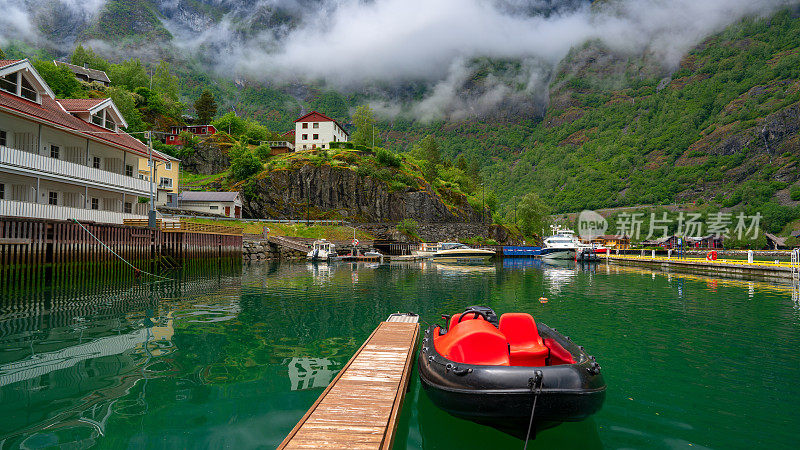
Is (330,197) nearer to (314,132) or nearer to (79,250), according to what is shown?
(314,132)

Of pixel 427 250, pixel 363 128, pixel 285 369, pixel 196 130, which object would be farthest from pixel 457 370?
pixel 196 130

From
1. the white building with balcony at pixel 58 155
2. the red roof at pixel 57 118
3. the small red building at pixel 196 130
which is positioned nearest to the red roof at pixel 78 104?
the white building with balcony at pixel 58 155

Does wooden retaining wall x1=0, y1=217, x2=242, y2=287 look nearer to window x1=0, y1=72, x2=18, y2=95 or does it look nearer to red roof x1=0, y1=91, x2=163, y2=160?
red roof x1=0, y1=91, x2=163, y2=160

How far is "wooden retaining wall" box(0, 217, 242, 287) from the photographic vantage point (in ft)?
70.7

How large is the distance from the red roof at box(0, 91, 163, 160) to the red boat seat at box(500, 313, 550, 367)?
32.7m

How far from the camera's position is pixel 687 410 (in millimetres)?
7426

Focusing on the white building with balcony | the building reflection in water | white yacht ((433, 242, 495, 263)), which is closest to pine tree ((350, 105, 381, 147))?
white yacht ((433, 242, 495, 263))

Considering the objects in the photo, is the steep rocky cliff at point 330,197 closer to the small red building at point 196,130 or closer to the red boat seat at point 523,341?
the small red building at point 196,130

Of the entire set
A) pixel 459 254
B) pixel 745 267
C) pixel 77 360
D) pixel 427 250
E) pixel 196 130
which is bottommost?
pixel 77 360

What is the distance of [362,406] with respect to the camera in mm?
6023

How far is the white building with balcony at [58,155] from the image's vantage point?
25906 millimetres

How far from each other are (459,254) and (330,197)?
2807 cm

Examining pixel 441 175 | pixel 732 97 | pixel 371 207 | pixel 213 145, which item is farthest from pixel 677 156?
pixel 213 145

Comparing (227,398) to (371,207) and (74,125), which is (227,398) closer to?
(74,125)
